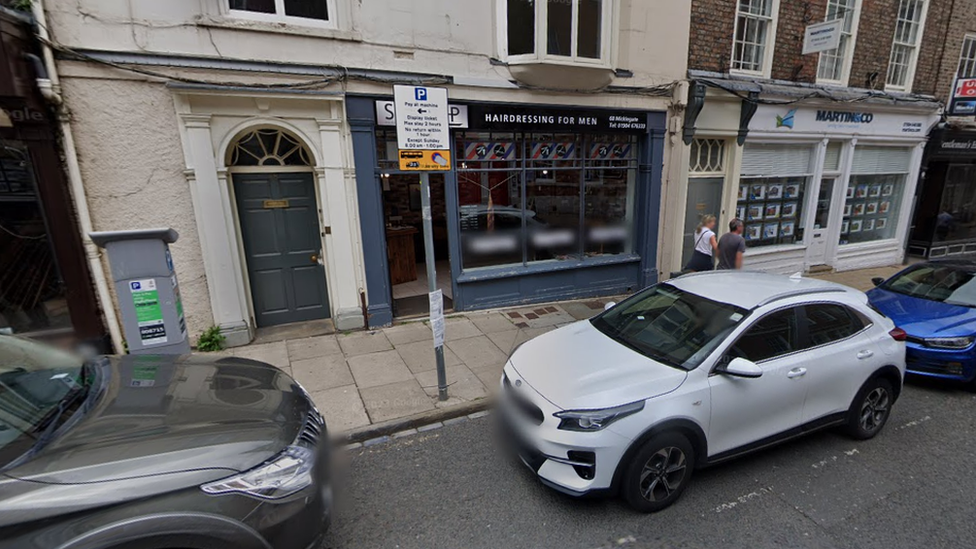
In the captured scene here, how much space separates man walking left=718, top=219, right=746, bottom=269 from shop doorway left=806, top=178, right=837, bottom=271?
5.36m

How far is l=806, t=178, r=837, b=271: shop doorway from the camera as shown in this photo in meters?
10.4

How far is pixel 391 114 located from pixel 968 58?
15.2 m

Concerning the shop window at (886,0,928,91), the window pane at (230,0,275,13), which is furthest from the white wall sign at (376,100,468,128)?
the shop window at (886,0,928,91)

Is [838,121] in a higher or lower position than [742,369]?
higher

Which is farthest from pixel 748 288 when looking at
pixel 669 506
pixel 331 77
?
pixel 331 77

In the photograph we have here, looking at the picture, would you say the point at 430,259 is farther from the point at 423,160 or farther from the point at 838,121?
the point at 838,121

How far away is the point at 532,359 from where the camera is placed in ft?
12.0

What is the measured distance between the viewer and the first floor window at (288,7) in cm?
555

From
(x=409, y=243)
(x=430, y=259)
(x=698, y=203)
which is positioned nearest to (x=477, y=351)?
(x=430, y=259)

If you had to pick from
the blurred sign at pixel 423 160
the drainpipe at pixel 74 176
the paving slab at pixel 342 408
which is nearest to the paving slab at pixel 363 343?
the paving slab at pixel 342 408

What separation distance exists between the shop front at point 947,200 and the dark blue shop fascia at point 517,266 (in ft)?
29.1

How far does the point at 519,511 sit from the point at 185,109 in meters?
5.94

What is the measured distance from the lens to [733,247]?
668 centimetres

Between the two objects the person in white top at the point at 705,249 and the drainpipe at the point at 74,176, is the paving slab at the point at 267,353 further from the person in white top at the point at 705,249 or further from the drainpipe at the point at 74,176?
the person in white top at the point at 705,249
